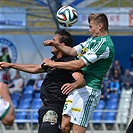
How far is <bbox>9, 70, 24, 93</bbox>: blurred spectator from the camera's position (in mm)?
21375

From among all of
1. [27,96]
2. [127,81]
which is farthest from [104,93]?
[27,96]

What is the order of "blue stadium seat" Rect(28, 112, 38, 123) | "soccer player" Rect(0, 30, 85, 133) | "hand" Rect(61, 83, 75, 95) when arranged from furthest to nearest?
"blue stadium seat" Rect(28, 112, 38, 123) < "soccer player" Rect(0, 30, 85, 133) < "hand" Rect(61, 83, 75, 95)

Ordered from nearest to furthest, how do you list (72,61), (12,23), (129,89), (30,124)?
(72,61), (30,124), (129,89), (12,23)

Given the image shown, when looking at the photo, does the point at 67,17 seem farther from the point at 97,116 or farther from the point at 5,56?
the point at 5,56

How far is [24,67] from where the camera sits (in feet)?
29.0

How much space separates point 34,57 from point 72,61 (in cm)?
1495

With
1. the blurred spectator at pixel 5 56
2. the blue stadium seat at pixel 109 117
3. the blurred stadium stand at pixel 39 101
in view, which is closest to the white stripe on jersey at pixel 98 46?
the blurred stadium stand at pixel 39 101

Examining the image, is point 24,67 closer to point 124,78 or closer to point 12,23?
point 124,78

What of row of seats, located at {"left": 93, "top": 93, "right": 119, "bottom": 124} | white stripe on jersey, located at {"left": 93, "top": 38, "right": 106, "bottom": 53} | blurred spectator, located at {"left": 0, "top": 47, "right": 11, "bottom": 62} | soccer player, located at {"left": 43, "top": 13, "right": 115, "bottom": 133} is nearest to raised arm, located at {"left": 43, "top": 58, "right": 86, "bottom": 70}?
soccer player, located at {"left": 43, "top": 13, "right": 115, "bottom": 133}

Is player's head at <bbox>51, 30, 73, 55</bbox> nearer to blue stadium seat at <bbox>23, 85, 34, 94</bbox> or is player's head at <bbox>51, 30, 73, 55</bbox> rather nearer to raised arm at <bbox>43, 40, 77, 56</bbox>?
raised arm at <bbox>43, 40, 77, 56</bbox>

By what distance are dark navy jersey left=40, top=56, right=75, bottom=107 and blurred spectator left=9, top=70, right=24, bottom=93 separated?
41.9ft

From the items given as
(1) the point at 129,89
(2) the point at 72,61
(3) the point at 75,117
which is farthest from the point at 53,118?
(1) the point at 129,89

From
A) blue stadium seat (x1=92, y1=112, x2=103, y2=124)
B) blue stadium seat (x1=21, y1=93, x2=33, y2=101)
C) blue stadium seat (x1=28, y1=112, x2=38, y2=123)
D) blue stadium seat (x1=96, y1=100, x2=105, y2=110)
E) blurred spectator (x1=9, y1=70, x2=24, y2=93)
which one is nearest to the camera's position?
blue stadium seat (x1=28, y1=112, x2=38, y2=123)

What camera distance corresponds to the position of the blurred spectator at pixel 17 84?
21375 millimetres
